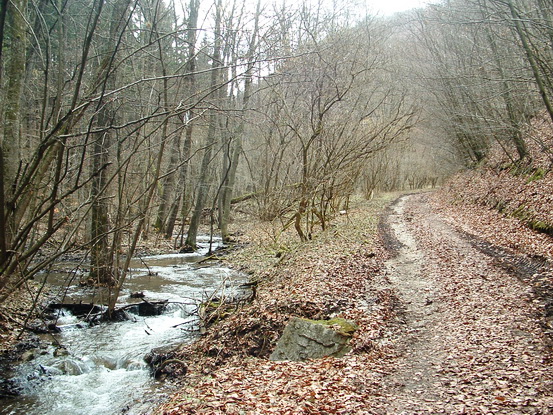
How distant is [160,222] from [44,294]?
11666 mm

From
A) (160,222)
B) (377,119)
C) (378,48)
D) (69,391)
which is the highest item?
(378,48)

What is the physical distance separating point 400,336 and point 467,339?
Answer: 1064 mm

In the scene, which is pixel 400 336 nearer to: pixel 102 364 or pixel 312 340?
pixel 312 340

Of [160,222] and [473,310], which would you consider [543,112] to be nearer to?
[473,310]

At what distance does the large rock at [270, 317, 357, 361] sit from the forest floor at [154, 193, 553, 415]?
0.23 metres

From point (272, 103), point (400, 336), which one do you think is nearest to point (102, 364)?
point (400, 336)

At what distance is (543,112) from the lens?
19.6m

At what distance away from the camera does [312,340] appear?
6793mm

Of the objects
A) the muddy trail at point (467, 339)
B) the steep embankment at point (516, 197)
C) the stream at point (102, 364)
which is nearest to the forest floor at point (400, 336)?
the muddy trail at point (467, 339)

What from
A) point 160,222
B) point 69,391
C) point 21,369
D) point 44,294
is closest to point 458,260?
point 69,391

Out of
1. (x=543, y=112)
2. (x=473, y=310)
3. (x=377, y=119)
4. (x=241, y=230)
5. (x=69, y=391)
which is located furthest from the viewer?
(x=241, y=230)

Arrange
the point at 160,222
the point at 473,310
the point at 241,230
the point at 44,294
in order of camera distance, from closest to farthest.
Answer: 1. the point at 473,310
2. the point at 44,294
3. the point at 160,222
4. the point at 241,230

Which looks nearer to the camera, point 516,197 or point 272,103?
point 272,103

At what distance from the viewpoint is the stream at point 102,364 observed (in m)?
5.95
